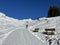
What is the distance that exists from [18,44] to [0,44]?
1.71m

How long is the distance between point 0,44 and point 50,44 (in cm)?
538

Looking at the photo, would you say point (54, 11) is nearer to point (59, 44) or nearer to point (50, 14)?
point (50, 14)

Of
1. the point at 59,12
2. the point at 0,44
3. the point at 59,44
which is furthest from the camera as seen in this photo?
the point at 59,12

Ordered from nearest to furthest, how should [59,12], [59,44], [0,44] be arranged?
[0,44] → [59,44] → [59,12]

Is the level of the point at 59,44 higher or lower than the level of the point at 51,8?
lower

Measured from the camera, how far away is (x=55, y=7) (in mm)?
116812

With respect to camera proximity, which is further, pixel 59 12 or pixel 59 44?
pixel 59 12

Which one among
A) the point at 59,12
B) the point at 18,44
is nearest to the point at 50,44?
the point at 18,44

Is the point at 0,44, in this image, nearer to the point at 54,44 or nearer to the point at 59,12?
the point at 54,44

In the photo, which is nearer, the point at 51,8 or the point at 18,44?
the point at 18,44

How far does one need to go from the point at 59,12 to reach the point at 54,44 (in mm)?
92296

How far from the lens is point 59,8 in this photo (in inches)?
4520

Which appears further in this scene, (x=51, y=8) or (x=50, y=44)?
(x=51, y=8)

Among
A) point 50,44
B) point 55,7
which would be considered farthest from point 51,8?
point 50,44
